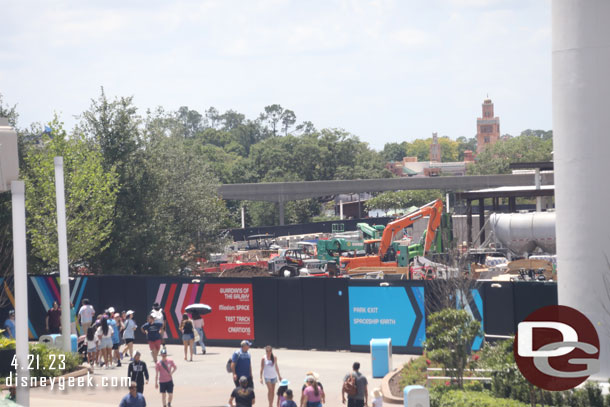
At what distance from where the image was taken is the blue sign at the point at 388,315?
2680cm

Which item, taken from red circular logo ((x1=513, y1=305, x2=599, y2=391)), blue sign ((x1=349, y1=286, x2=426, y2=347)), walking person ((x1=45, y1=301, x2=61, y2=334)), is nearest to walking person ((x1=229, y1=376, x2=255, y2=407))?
red circular logo ((x1=513, y1=305, x2=599, y2=391))

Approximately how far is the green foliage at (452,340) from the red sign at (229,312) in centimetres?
1042

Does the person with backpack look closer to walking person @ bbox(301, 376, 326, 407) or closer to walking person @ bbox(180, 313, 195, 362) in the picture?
walking person @ bbox(301, 376, 326, 407)

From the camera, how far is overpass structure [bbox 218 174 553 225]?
9956 centimetres

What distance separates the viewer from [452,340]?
19094 millimetres

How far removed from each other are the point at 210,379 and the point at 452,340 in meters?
7.76

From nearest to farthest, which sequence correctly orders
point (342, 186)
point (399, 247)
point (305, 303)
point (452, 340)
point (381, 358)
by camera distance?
point (452, 340), point (381, 358), point (305, 303), point (399, 247), point (342, 186)

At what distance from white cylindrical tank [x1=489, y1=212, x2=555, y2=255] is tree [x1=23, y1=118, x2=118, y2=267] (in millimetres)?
23121

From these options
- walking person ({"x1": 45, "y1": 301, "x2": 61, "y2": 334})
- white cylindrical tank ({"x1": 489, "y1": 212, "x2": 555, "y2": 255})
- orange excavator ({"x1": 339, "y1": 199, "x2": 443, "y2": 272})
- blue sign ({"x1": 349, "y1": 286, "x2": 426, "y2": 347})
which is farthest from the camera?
orange excavator ({"x1": 339, "y1": 199, "x2": 443, "y2": 272})

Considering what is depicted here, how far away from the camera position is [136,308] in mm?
30922

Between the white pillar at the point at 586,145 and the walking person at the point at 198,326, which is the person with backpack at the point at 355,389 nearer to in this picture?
the white pillar at the point at 586,145

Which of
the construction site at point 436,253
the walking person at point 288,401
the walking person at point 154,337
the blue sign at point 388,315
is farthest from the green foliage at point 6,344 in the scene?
the construction site at point 436,253

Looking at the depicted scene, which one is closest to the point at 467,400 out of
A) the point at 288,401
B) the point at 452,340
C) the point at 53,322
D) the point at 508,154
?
the point at 452,340

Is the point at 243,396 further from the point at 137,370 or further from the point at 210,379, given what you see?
the point at 210,379
